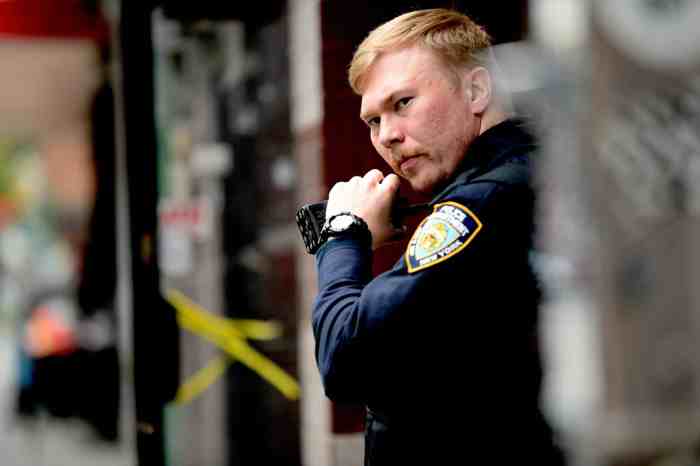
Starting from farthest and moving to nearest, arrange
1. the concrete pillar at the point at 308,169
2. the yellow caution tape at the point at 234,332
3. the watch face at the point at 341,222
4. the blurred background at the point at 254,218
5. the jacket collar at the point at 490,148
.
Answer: the yellow caution tape at the point at 234,332
the concrete pillar at the point at 308,169
the watch face at the point at 341,222
the jacket collar at the point at 490,148
the blurred background at the point at 254,218

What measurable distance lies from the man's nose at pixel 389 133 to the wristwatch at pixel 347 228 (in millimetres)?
150

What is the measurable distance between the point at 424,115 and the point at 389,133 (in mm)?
80

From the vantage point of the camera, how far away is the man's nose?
6.35ft

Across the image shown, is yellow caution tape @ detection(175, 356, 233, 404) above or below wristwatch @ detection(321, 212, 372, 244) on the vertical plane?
below

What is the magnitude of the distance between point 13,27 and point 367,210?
439 centimetres

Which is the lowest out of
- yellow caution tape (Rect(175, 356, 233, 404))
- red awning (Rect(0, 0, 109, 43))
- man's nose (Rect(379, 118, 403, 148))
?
yellow caution tape (Rect(175, 356, 233, 404))

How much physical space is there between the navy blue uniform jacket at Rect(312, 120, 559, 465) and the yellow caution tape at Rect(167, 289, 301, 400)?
3.19 meters

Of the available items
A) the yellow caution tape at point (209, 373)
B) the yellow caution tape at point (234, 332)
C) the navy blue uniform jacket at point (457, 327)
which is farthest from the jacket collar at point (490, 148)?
the yellow caution tape at point (209, 373)

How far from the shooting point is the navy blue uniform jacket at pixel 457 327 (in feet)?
5.72

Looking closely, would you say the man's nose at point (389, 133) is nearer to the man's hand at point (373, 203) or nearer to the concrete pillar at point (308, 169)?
the man's hand at point (373, 203)

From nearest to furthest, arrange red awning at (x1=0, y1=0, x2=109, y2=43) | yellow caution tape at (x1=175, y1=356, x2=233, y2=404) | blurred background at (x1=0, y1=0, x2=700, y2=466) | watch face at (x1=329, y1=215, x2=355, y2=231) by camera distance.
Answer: blurred background at (x1=0, y1=0, x2=700, y2=466) < watch face at (x1=329, y1=215, x2=355, y2=231) < yellow caution tape at (x1=175, y1=356, x2=233, y2=404) < red awning at (x1=0, y1=0, x2=109, y2=43)

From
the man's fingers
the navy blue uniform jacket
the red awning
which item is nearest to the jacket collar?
the navy blue uniform jacket

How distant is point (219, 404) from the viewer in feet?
18.5

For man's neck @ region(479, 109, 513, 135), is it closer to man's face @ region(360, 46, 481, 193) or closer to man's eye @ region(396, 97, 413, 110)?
man's face @ region(360, 46, 481, 193)
